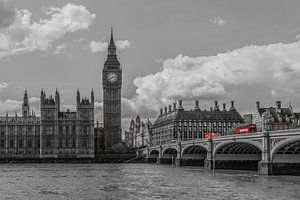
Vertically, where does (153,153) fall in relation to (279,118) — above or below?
below

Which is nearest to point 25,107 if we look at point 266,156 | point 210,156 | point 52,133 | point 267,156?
point 52,133

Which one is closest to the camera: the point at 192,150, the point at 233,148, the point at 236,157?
the point at 233,148

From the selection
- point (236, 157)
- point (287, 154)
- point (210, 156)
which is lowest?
point (236, 157)

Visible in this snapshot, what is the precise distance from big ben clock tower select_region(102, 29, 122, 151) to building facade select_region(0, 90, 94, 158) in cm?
887

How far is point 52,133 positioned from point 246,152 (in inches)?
3104

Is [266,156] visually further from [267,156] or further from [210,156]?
[210,156]

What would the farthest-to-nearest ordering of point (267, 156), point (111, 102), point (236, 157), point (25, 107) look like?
point (25, 107)
point (111, 102)
point (236, 157)
point (267, 156)

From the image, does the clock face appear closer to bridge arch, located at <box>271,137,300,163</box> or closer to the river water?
bridge arch, located at <box>271,137,300,163</box>

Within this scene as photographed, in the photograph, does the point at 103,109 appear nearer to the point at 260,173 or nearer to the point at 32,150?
the point at 32,150

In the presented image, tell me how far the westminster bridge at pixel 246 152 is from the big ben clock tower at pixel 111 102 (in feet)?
81.4

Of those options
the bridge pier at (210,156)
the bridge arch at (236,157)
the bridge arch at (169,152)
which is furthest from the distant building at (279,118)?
the bridge pier at (210,156)

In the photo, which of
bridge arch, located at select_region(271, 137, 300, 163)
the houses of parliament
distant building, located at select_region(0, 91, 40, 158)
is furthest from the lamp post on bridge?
distant building, located at select_region(0, 91, 40, 158)

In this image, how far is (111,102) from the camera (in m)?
163

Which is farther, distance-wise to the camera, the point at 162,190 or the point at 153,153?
the point at 153,153
